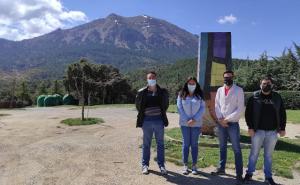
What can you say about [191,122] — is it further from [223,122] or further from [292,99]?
[292,99]

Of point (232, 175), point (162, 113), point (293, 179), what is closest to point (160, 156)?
point (162, 113)

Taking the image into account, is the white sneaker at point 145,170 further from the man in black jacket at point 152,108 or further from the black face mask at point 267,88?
the black face mask at point 267,88

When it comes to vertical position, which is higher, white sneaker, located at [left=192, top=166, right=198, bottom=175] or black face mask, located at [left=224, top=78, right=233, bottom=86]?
black face mask, located at [left=224, top=78, right=233, bottom=86]

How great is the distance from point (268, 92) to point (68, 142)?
22.3 ft

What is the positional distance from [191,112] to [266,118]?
1407mm

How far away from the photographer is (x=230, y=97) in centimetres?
809

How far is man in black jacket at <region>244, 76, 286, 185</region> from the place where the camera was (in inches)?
304

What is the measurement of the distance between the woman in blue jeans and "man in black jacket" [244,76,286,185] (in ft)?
3.19

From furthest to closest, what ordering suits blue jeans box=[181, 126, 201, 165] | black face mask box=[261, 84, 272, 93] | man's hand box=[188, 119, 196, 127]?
blue jeans box=[181, 126, 201, 165] < man's hand box=[188, 119, 196, 127] < black face mask box=[261, 84, 272, 93]

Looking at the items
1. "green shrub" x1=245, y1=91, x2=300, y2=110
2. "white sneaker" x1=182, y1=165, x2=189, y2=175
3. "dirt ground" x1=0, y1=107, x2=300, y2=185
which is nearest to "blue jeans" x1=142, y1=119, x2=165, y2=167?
"dirt ground" x1=0, y1=107, x2=300, y2=185

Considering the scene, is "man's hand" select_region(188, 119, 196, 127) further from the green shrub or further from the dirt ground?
the green shrub

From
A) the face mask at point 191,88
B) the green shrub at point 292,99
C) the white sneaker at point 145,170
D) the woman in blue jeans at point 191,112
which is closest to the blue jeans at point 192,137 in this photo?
the woman in blue jeans at point 191,112

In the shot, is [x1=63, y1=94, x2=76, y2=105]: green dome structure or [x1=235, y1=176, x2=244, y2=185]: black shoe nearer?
[x1=235, y1=176, x2=244, y2=185]: black shoe

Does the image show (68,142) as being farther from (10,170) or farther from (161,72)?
(161,72)
